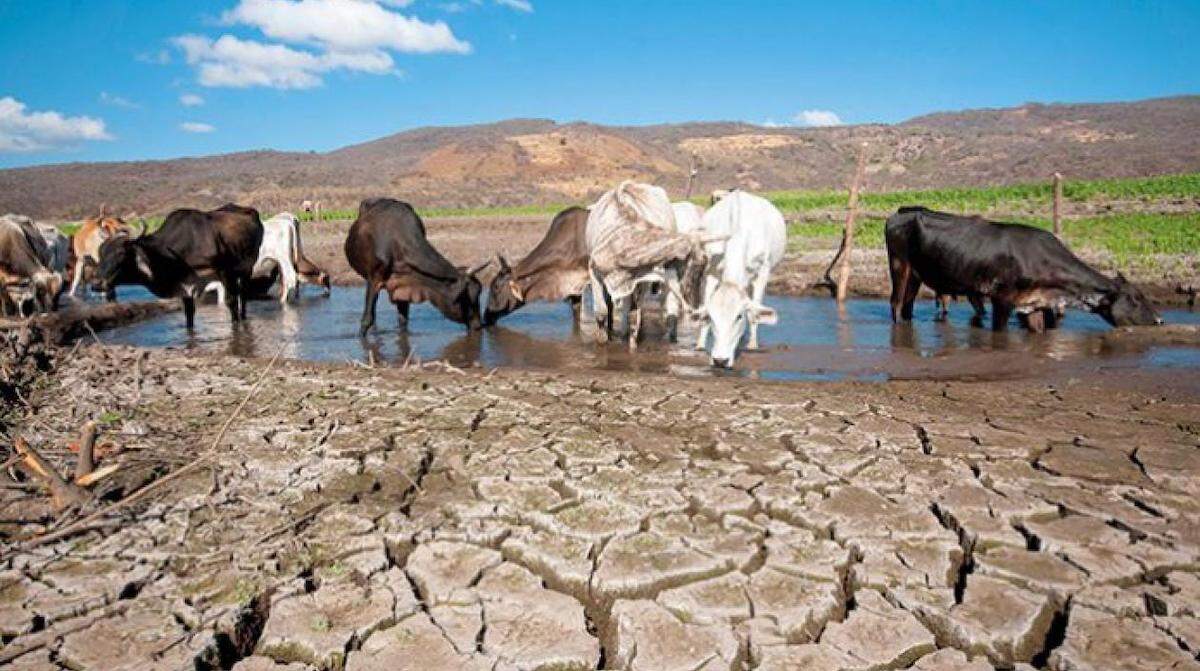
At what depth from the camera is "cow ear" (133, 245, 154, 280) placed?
10.4 metres

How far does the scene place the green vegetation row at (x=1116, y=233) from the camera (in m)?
14.9

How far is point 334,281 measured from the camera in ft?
59.0

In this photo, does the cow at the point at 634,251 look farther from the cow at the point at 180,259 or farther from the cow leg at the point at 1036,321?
the cow at the point at 180,259

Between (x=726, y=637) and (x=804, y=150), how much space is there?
83.5 m

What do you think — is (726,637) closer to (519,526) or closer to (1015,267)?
(519,526)

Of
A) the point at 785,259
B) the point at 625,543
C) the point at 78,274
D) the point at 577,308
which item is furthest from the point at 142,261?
the point at 785,259

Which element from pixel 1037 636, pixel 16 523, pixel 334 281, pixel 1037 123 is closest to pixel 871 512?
pixel 1037 636

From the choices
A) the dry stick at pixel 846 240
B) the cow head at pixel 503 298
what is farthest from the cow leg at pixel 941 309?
the cow head at pixel 503 298

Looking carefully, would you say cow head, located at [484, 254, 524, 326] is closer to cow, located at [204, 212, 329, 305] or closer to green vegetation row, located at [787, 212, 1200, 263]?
cow, located at [204, 212, 329, 305]

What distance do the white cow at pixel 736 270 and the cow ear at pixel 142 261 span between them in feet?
24.9

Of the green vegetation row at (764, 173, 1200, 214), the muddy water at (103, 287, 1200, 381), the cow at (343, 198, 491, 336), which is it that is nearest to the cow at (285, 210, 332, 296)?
the muddy water at (103, 287, 1200, 381)

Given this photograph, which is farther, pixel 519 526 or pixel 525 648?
pixel 519 526

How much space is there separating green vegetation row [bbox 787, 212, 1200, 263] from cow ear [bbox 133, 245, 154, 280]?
43.7 feet

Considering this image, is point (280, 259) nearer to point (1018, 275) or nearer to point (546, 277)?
point (546, 277)
